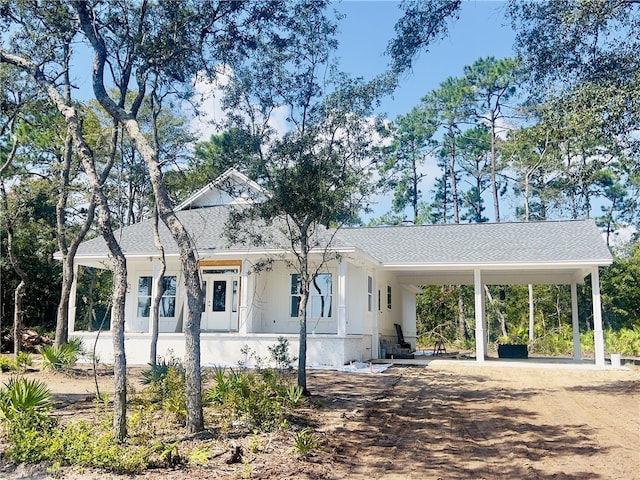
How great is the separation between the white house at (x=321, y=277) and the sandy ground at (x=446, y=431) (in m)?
3.32

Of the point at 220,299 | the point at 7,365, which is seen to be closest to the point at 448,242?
the point at 220,299

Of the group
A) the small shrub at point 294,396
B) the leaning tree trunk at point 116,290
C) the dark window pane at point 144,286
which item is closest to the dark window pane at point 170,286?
the dark window pane at point 144,286

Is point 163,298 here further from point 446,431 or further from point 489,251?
point 446,431

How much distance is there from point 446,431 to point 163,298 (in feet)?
44.4

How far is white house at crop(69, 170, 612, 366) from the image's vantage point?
52.9 feet

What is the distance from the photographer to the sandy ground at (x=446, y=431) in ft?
18.9

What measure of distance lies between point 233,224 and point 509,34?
668 cm

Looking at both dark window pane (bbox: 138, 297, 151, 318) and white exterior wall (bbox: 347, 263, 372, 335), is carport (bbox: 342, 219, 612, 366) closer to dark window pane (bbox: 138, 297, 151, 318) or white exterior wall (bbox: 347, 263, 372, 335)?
white exterior wall (bbox: 347, 263, 372, 335)

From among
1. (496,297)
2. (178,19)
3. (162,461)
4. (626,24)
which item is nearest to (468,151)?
(496,297)

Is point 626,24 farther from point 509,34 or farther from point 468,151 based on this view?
point 468,151

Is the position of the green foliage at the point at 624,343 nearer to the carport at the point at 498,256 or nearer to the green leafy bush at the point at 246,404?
the carport at the point at 498,256

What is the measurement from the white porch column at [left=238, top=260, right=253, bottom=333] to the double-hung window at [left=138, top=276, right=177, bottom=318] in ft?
11.2

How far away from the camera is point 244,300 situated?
16344mm

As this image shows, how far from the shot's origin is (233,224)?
11008 millimetres
